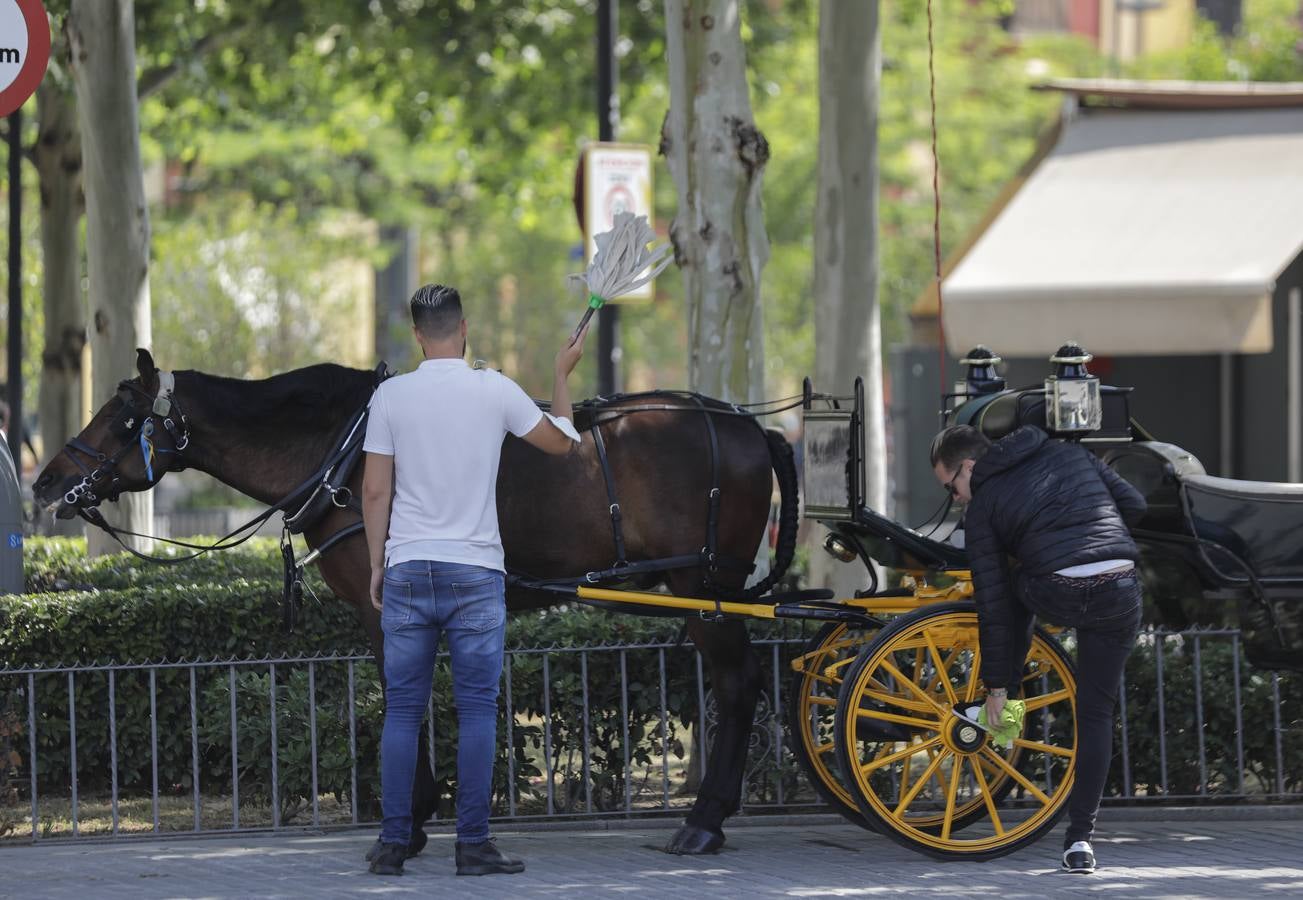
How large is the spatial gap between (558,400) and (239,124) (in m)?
15.1

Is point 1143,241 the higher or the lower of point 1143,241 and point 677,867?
the higher

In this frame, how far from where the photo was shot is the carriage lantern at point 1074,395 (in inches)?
274

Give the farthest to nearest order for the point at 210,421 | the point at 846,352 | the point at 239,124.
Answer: the point at 239,124 → the point at 846,352 → the point at 210,421

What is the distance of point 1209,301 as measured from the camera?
13.6 m

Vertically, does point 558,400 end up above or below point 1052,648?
above

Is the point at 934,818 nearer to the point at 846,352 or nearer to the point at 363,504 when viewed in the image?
the point at 363,504

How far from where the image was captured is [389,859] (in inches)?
265

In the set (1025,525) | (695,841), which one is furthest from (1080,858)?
(695,841)

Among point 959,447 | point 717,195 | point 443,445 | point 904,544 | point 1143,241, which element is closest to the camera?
point 443,445

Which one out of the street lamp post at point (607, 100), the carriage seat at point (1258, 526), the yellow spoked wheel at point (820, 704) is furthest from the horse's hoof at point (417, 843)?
the street lamp post at point (607, 100)

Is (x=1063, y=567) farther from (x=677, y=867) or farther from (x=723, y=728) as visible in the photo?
(x=677, y=867)

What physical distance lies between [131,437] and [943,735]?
3081 mm

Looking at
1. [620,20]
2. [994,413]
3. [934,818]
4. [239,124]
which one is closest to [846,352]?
[994,413]

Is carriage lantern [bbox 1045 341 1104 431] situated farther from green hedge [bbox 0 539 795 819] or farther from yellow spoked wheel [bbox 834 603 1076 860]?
green hedge [bbox 0 539 795 819]
